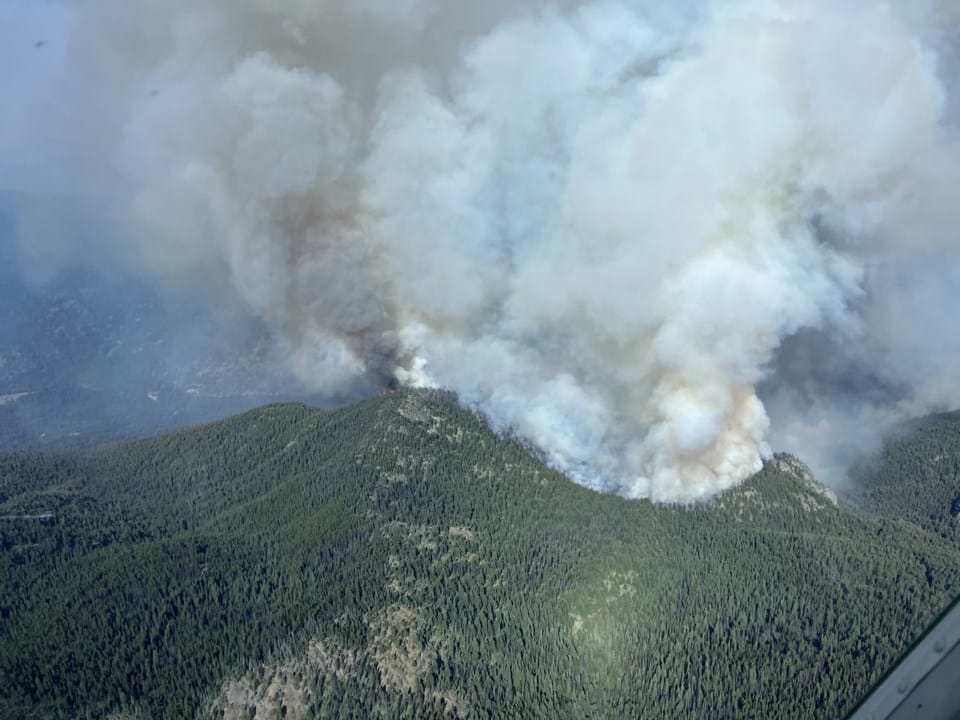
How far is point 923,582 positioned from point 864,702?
221ft

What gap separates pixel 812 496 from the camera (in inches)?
3307

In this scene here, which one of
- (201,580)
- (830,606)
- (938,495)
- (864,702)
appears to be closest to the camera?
(864,702)

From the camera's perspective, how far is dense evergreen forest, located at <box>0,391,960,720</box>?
56.0 meters

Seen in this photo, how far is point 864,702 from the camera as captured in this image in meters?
9.12

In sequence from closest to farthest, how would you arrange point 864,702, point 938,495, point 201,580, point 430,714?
1. point 864,702
2. point 430,714
3. point 201,580
4. point 938,495

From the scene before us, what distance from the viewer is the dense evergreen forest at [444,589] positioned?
5597cm

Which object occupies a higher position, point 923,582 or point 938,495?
point 938,495

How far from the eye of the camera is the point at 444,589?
65938mm

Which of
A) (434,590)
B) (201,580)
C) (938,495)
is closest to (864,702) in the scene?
(434,590)

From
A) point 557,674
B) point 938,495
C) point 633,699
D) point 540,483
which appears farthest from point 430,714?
point 938,495

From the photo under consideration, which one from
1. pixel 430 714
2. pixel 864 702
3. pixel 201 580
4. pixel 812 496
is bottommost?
pixel 430 714

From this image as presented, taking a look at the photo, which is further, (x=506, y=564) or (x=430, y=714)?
(x=506, y=564)

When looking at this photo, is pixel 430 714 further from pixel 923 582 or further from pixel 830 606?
pixel 923 582

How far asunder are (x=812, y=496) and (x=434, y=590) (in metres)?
41.7
